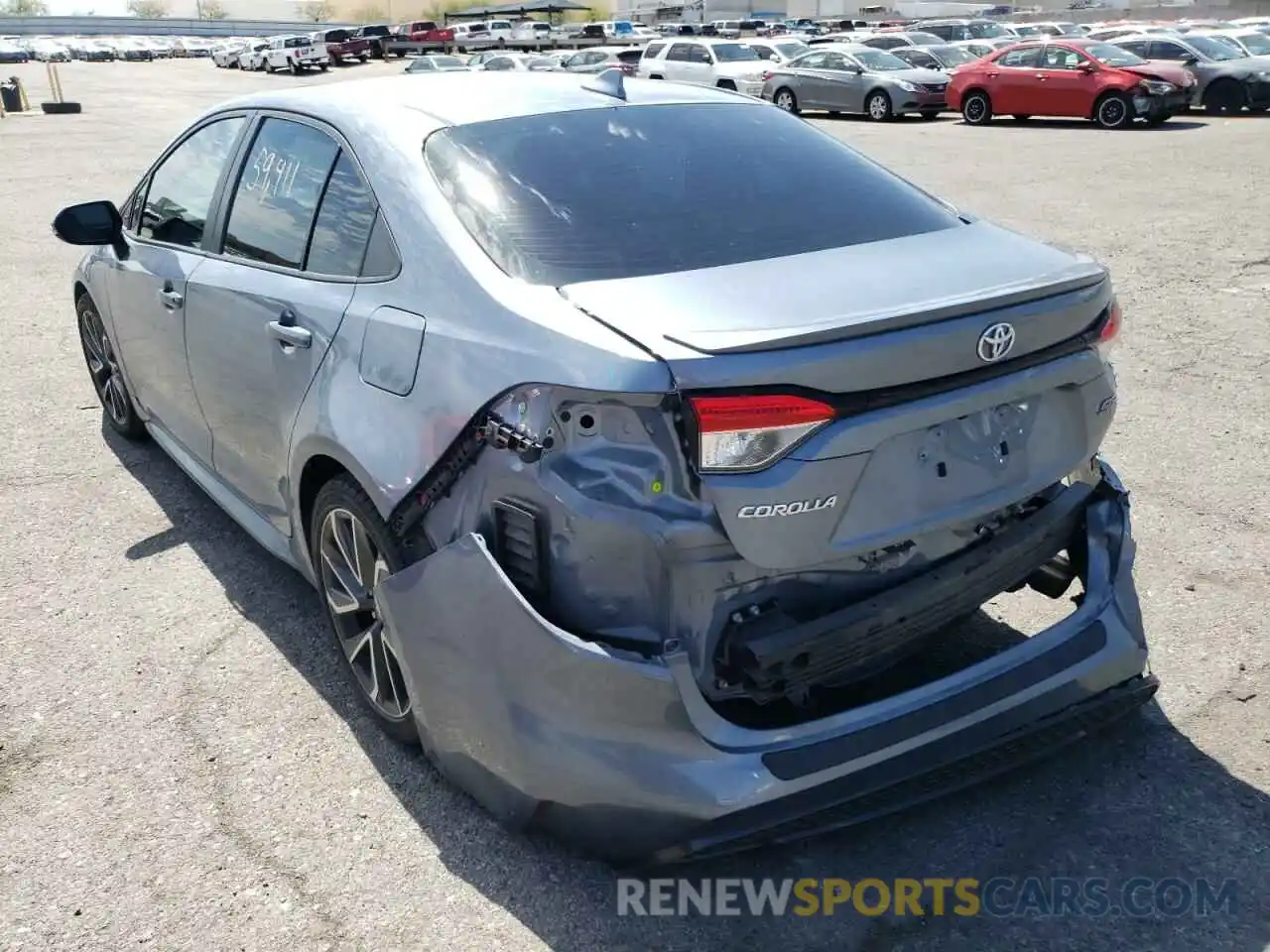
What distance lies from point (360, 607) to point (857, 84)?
22052 millimetres

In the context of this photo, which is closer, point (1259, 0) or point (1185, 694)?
point (1185, 694)

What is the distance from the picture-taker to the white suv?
2578 cm

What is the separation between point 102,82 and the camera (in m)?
43.9

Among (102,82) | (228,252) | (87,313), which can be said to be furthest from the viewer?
(102,82)

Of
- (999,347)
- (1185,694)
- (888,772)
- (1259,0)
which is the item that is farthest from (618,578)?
A: (1259,0)

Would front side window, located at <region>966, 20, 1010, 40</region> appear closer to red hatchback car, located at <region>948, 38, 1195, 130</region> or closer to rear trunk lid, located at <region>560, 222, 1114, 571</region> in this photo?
red hatchback car, located at <region>948, 38, 1195, 130</region>

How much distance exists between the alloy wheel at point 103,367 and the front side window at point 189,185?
958 millimetres

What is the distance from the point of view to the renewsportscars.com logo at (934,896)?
8.28ft

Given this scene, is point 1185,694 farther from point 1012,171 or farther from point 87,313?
point 1012,171

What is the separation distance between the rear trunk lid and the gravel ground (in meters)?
0.82

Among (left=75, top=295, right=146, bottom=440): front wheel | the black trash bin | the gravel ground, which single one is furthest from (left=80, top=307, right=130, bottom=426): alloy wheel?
the black trash bin

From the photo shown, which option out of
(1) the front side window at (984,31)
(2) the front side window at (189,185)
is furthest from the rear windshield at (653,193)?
(1) the front side window at (984,31)

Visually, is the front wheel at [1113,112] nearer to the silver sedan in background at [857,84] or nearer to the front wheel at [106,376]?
the silver sedan in background at [857,84]

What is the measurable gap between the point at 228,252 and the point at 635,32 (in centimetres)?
5442
